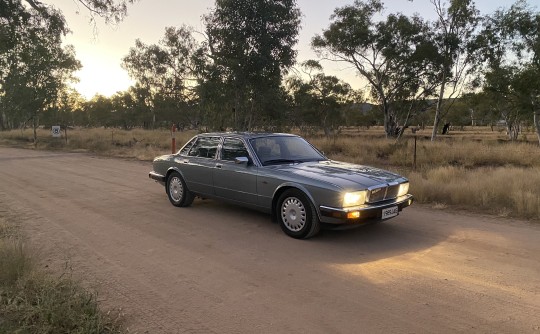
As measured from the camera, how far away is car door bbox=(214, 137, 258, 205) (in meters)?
6.31

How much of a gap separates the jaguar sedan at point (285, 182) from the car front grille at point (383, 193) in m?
0.01

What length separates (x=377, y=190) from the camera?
5.44m

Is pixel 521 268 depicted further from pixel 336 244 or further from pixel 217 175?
pixel 217 175

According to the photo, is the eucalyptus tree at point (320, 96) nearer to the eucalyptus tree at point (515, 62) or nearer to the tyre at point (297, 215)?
the eucalyptus tree at point (515, 62)

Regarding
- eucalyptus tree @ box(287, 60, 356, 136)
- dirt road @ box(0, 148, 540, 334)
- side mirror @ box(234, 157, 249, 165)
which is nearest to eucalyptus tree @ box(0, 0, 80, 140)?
dirt road @ box(0, 148, 540, 334)

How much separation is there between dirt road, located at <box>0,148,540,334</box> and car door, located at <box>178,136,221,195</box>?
1.61 feet

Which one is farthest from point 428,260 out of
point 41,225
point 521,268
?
point 41,225

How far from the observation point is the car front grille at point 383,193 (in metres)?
5.38

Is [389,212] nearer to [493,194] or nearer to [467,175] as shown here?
[493,194]

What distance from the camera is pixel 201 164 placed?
23.7ft

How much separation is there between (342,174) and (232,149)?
6.65 ft

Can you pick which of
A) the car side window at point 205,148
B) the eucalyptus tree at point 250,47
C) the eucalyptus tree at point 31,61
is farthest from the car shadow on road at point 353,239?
the eucalyptus tree at point 250,47

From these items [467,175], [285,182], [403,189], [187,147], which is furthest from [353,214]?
[467,175]

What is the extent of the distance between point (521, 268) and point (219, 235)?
12.4 feet
